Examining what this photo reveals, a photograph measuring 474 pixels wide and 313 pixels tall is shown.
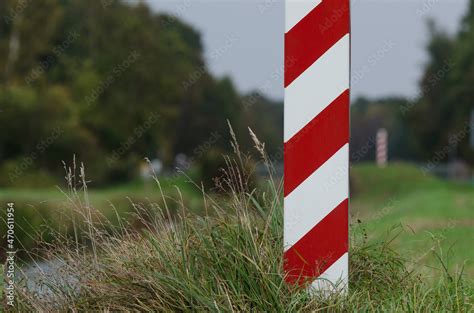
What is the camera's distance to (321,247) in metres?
4.12

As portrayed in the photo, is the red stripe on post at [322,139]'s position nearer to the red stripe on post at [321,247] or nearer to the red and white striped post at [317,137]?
the red and white striped post at [317,137]

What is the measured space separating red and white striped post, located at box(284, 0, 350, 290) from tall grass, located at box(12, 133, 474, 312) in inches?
5.7

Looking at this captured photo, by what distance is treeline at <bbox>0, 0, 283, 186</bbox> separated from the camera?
37.3 meters

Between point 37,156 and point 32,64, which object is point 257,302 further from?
point 32,64

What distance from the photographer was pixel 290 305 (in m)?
3.74

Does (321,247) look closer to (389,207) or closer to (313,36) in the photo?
(313,36)

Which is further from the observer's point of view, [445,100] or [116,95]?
[445,100]

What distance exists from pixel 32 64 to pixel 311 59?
40.1 meters

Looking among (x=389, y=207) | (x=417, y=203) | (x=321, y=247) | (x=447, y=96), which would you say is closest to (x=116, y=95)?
(x=417, y=203)

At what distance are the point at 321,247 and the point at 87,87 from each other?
40.1 metres

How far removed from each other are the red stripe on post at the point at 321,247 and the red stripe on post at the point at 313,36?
687 mm

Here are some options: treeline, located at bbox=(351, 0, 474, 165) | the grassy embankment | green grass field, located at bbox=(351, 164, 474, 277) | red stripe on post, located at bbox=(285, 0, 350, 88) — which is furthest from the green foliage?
red stripe on post, located at bbox=(285, 0, 350, 88)

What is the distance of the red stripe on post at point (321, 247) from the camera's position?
13.4 ft

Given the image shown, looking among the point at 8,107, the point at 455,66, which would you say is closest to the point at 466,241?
the point at 8,107
